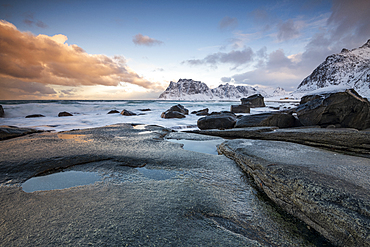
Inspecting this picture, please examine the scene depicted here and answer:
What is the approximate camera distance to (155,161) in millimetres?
2443

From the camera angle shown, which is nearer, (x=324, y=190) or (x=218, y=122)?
(x=324, y=190)

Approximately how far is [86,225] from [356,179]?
243 centimetres

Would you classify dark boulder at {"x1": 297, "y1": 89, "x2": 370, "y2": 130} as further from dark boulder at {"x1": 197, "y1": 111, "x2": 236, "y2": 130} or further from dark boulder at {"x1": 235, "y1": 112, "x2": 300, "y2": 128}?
dark boulder at {"x1": 197, "y1": 111, "x2": 236, "y2": 130}

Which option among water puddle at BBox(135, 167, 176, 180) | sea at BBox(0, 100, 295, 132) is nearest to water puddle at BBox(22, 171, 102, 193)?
water puddle at BBox(135, 167, 176, 180)

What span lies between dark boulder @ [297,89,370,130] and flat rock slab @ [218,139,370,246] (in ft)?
12.5

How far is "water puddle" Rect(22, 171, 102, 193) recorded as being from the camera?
1.69 metres

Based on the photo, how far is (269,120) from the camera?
18.6 ft

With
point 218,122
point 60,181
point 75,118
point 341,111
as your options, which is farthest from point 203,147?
point 75,118

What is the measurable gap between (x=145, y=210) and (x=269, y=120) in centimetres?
552

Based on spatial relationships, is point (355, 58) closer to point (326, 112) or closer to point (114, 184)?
point (326, 112)

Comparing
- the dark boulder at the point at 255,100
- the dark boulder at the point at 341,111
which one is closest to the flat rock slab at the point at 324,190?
the dark boulder at the point at 341,111

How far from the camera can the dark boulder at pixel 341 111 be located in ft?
16.4

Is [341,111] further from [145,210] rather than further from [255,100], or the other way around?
[255,100]

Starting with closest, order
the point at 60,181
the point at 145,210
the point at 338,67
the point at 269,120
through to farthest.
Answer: the point at 145,210, the point at 60,181, the point at 269,120, the point at 338,67
